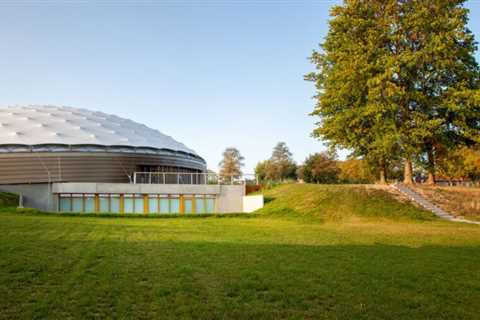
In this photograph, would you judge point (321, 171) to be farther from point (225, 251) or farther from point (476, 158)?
point (225, 251)

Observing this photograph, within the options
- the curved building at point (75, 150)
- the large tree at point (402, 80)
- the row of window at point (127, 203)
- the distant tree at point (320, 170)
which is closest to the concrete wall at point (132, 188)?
the row of window at point (127, 203)

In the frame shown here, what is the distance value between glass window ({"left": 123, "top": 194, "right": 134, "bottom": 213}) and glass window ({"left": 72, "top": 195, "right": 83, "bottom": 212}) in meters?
3.21

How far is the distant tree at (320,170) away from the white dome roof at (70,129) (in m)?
21.6

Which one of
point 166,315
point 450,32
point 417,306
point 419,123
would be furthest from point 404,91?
point 166,315

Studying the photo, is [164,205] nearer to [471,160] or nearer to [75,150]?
[75,150]

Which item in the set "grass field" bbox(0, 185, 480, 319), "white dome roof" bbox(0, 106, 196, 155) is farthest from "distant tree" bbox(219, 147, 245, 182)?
"grass field" bbox(0, 185, 480, 319)

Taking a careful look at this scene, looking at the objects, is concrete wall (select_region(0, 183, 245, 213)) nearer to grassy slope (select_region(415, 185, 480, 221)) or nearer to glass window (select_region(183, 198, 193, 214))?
glass window (select_region(183, 198, 193, 214))

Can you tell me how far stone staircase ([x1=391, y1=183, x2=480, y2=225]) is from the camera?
949 inches

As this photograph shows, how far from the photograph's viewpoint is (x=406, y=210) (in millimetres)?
24906

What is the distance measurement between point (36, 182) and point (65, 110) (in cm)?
1401

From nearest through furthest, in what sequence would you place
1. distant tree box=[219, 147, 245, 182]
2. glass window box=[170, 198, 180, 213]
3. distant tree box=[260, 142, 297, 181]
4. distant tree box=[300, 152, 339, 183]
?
1. glass window box=[170, 198, 180, 213]
2. distant tree box=[300, 152, 339, 183]
3. distant tree box=[260, 142, 297, 181]
4. distant tree box=[219, 147, 245, 182]

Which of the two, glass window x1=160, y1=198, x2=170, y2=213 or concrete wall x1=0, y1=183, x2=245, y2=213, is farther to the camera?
glass window x1=160, y1=198, x2=170, y2=213

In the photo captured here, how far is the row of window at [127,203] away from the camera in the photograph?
3145 cm

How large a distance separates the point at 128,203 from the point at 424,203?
20.9m
